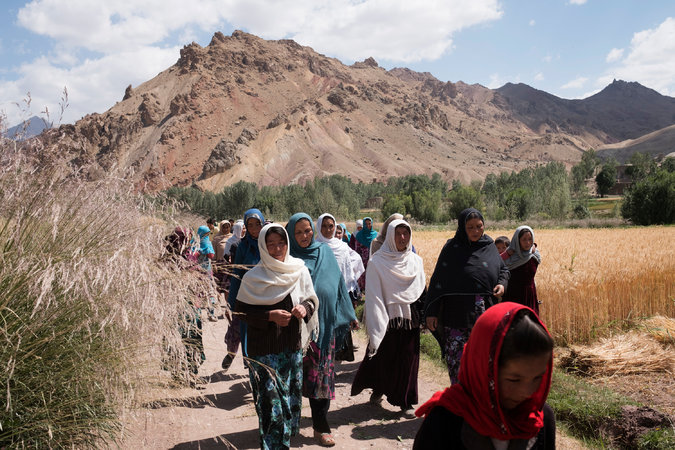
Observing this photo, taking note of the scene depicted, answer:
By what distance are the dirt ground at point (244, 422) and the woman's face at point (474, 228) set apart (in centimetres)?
207

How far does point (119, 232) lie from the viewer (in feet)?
10.7

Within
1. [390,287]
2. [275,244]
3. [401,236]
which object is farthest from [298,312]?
[401,236]

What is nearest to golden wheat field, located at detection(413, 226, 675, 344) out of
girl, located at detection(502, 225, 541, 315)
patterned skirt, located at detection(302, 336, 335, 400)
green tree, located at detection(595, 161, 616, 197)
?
girl, located at detection(502, 225, 541, 315)

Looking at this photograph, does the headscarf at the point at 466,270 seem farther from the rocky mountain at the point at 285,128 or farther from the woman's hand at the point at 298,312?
the rocky mountain at the point at 285,128

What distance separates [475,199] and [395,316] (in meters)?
53.8

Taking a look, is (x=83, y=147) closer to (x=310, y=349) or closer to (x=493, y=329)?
(x=310, y=349)

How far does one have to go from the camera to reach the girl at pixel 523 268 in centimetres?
656

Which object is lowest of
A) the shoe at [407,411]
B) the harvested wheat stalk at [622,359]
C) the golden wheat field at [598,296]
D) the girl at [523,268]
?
the shoe at [407,411]

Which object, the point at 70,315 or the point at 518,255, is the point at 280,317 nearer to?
the point at 70,315

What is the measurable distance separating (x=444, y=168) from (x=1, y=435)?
119 metres

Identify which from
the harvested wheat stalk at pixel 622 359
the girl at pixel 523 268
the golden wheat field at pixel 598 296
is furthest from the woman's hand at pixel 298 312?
the golden wheat field at pixel 598 296

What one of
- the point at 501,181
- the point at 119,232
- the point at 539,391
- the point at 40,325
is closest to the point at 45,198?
the point at 119,232

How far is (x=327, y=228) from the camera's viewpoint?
281 inches

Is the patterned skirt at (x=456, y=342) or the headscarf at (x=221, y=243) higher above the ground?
the headscarf at (x=221, y=243)
